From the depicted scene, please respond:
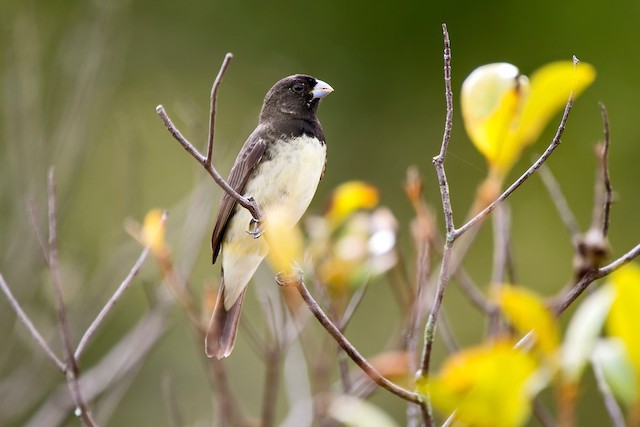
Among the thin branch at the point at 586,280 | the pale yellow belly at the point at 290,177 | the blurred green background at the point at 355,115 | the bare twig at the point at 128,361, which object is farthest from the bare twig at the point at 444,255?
the blurred green background at the point at 355,115

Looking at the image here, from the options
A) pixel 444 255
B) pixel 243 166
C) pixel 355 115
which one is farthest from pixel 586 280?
pixel 355 115

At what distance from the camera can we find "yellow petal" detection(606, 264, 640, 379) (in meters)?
1.01

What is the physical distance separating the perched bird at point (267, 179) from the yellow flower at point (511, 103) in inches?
54.4

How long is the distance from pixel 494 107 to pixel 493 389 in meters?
0.81

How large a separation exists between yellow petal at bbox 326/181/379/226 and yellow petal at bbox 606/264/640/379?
5.61ft

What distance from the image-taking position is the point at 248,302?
286 inches

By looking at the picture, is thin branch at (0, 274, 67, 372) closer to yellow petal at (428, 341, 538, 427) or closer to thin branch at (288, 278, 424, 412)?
thin branch at (288, 278, 424, 412)

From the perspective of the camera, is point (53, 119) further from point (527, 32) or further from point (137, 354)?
point (527, 32)

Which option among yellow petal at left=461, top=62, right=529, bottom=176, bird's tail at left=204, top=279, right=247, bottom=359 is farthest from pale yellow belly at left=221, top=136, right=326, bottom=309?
yellow petal at left=461, top=62, right=529, bottom=176

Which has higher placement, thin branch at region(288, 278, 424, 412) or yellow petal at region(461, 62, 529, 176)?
yellow petal at region(461, 62, 529, 176)

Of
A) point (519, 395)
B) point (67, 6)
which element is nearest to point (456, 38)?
point (67, 6)

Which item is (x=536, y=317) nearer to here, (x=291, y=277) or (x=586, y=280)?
(x=586, y=280)

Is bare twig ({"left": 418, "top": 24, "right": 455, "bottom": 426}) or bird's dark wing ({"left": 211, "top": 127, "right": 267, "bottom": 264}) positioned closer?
bare twig ({"left": 418, "top": 24, "right": 455, "bottom": 426})

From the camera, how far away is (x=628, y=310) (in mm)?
1024
